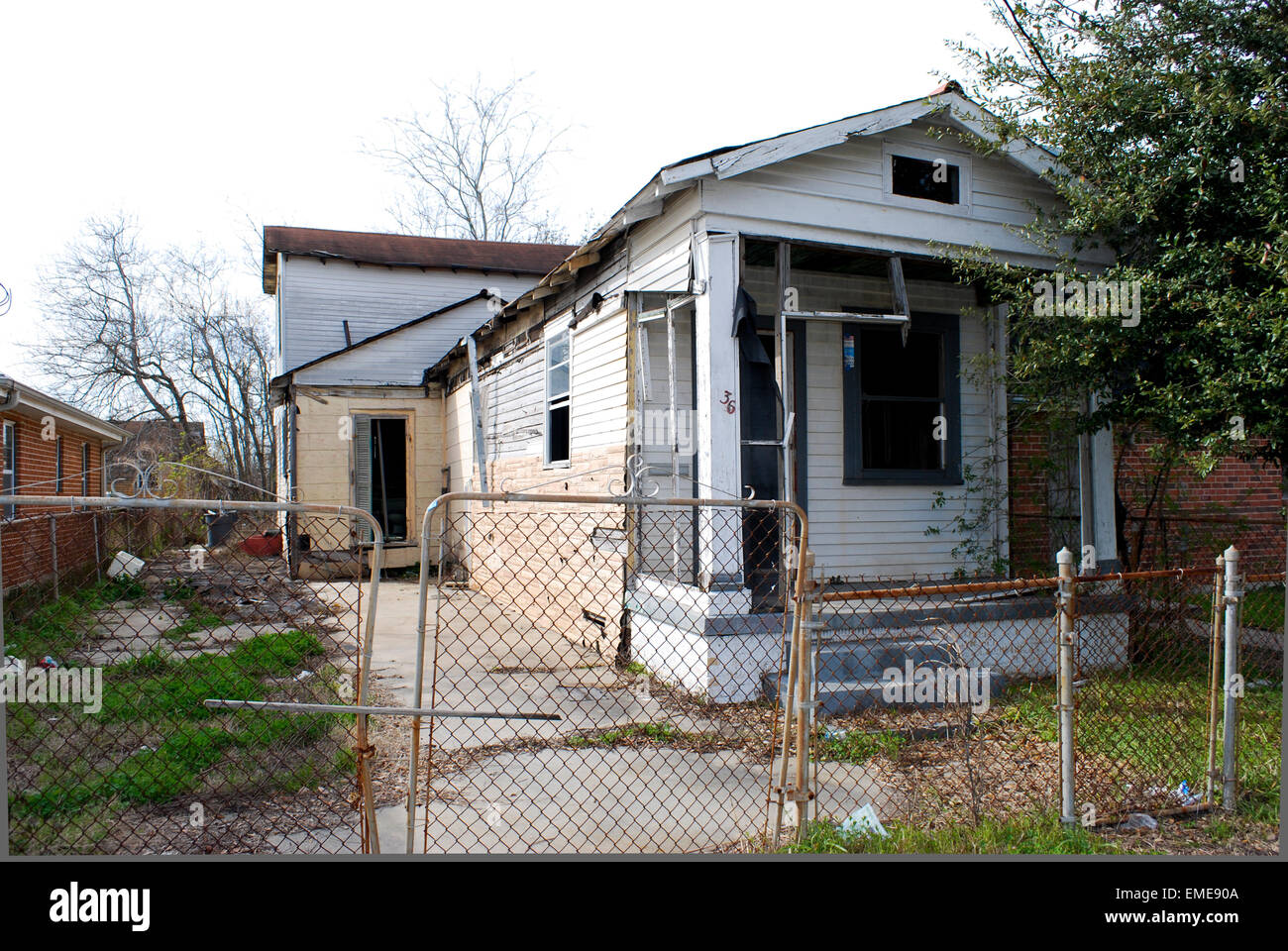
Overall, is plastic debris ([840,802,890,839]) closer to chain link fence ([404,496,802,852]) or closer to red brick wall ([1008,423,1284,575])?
chain link fence ([404,496,802,852])

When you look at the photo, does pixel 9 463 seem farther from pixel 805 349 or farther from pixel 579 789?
pixel 579 789

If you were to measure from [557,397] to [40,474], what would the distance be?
9.21 meters

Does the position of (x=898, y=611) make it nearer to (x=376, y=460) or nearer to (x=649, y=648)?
(x=649, y=648)

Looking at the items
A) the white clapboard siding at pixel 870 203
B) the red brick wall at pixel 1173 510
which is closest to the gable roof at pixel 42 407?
the white clapboard siding at pixel 870 203

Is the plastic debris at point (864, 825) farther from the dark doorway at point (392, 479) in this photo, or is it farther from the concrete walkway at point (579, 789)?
the dark doorway at point (392, 479)

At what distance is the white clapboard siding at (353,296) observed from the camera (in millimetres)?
18734

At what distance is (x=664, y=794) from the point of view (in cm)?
464

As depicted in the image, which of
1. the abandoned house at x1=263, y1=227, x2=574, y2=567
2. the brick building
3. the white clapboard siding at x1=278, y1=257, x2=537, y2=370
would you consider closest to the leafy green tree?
the brick building

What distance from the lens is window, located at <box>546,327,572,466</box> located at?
9852 millimetres

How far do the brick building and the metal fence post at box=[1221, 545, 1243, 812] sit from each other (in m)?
10.2

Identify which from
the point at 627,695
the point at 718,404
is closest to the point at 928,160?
the point at 718,404

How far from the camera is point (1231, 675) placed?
13.8ft

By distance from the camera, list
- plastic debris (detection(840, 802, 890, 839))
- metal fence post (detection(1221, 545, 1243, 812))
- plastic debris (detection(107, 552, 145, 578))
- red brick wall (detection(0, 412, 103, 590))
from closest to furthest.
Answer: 1. plastic debris (detection(840, 802, 890, 839))
2. metal fence post (detection(1221, 545, 1243, 812))
3. red brick wall (detection(0, 412, 103, 590))
4. plastic debris (detection(107, 552, 145, 578))

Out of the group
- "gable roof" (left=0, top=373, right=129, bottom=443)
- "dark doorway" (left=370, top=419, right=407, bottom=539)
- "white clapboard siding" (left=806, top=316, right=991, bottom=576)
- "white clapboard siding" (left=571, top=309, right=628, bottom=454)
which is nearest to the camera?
"white clapboard siding" (left=571, top=309, right=628, bottom=454)
